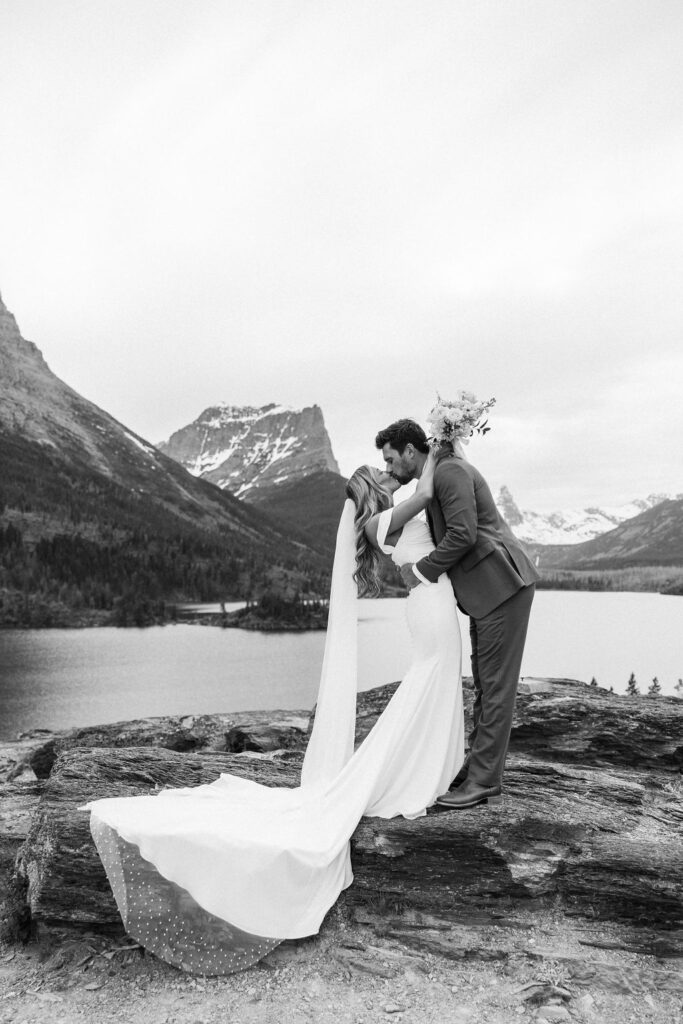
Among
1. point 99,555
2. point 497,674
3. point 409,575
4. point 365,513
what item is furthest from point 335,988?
point 99,555

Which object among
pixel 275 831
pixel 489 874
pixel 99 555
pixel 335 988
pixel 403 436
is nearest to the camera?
pixel 335 988

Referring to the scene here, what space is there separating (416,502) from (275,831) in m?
3.06

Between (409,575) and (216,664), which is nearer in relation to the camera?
(409,575)

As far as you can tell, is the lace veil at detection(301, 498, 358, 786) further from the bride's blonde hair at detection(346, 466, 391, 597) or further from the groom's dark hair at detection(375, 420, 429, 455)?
the groom's dark hair at detection(375, 420, 429, 455)

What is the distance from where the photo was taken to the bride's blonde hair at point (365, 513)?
6590mm

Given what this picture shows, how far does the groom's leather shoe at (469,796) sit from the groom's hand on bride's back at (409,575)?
6.27 ft

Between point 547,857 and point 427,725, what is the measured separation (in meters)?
1.50

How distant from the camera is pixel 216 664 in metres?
83.2

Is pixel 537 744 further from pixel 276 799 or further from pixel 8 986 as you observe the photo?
pixel 8 986

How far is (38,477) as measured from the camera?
589 feet

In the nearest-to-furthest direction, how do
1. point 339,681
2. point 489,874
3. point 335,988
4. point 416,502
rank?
point 335,988 < point 489,874 < point 416,502 < point 339,681

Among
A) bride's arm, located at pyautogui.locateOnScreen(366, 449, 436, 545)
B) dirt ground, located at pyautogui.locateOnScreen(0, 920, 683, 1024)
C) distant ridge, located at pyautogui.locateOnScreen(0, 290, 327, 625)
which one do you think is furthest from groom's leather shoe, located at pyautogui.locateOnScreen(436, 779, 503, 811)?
distant ridge, located at pyautogui.locateOnScreen(0, 290, 327, 625)

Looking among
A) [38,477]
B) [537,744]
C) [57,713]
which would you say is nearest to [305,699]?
[57,713]

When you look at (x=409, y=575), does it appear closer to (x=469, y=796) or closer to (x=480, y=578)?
(x=480, y=578)
